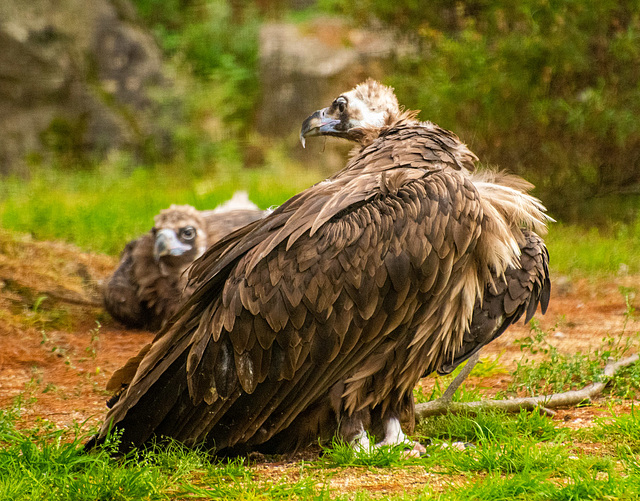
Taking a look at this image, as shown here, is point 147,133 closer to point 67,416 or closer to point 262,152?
point 262,152

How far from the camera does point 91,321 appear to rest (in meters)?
6.36

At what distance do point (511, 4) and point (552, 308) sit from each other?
381 cm

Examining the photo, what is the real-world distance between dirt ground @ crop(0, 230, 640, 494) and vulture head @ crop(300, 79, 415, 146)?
163cm

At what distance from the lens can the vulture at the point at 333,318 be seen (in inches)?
133

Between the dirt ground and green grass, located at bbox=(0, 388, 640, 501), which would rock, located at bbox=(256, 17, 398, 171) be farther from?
green grass, located at bbox=(0, 388, 640, 501)

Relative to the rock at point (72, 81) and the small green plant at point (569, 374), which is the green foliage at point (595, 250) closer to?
the small green plant at point (569, 374)

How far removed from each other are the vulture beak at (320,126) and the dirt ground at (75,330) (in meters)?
1.67

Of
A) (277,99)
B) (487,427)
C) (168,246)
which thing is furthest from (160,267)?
(277,99)

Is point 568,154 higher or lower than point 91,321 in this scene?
higher

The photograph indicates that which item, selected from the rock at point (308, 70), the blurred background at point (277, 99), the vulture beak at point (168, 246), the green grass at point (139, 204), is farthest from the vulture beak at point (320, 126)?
the rock at point (308, 70)

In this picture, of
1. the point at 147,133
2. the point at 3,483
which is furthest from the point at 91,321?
the point at 147,133

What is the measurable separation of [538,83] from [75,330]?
5.47 m

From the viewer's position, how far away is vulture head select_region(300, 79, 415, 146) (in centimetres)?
440

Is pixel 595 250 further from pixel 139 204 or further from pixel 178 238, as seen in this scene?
pixel 139 204
